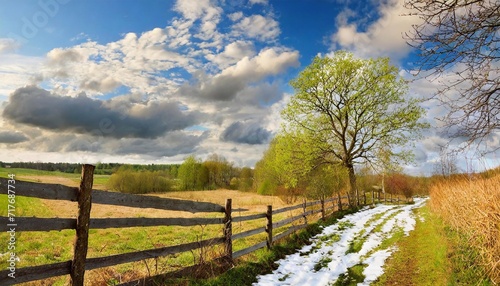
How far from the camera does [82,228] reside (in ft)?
15.2

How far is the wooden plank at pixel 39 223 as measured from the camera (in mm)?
3948

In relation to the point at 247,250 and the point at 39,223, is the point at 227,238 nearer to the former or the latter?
the point at 247,250

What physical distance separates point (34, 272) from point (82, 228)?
74cm

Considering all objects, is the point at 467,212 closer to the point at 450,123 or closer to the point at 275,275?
the point at 450,123

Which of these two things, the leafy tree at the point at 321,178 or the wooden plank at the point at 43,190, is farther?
the leafy tree at the point at 321,178

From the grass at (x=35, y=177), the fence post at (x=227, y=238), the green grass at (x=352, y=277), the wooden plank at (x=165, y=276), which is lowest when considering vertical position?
the green grass at (x=352, y=277)

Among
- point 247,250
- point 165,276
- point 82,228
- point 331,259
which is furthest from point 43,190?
point 331,259

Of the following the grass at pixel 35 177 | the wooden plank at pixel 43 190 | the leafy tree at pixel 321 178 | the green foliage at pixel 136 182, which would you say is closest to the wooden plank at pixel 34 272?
the wooden plank at pixel 43 190

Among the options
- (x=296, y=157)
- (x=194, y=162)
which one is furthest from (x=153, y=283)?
(x=194, y=162)

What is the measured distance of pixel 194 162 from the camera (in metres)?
82.6

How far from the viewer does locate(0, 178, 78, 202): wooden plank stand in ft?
13.2

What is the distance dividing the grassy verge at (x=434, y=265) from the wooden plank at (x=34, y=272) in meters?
6.23

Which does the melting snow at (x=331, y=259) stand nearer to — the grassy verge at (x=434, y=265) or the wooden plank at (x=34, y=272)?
the grassy verge at (x=434, y=265)

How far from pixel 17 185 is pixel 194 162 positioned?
79.4 metres
